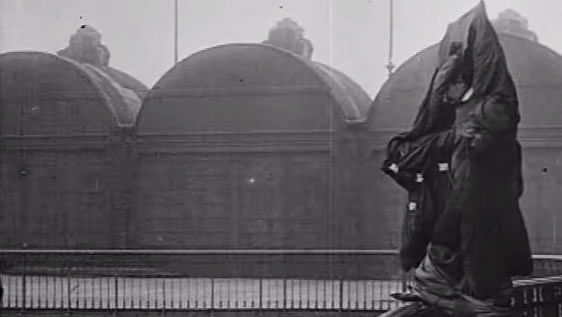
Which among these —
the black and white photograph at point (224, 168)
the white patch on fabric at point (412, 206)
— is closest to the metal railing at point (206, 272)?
the black and white photograph at point (224, 168)

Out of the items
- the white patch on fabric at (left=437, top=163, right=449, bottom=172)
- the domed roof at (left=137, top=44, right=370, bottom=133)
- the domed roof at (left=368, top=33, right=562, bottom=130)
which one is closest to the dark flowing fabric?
the white patch on fabric at (left=437, top=163, right=449, bottom=172)

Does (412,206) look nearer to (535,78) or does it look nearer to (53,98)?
(535,78)

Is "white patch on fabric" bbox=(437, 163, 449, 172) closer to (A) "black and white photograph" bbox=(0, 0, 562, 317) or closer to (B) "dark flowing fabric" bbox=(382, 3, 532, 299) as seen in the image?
(B) "dark flowing fabric" bbox=(382, 3, 532, 299)

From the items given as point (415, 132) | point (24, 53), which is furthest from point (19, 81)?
point (415, 132)

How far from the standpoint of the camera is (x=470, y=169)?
215 inches

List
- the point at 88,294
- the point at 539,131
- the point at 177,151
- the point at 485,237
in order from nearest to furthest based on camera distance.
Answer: the point at 485,237, the point at 88,294, the point at 539,131, the point at 177,151

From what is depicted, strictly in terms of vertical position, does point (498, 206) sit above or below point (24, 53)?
below

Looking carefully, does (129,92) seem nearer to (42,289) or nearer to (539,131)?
(42,289)

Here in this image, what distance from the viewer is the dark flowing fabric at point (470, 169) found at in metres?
5.48

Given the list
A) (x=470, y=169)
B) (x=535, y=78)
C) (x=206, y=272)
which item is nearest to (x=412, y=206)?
(x=470, y=169)

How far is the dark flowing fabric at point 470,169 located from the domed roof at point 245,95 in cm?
1723

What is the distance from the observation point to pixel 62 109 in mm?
24641

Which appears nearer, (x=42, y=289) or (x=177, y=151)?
(x=42, y=289)

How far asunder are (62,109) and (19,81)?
1393 mm
